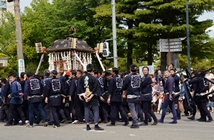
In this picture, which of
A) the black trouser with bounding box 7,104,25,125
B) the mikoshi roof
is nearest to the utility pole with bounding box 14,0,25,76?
the mikoshi roof

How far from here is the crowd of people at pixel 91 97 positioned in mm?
11883

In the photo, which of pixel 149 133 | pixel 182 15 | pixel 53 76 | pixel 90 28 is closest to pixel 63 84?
pixel 53 76

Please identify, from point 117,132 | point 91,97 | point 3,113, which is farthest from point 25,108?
point 117,132

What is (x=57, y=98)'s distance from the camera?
1258 centimetres

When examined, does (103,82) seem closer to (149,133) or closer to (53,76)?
(53,76)

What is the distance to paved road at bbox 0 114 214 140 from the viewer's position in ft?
34.1

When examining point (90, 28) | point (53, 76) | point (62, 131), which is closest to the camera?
point (62, 131)

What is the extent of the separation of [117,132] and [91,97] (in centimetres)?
127

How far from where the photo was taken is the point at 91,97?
11555 millimetres

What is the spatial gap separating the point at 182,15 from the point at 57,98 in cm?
1627

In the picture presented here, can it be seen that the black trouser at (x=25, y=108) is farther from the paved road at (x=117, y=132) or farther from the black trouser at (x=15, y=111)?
the paved road at (x=117, y=132)

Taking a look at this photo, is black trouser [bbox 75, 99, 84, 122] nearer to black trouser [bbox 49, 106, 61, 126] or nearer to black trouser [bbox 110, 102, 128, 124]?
black trouser [bbox 49, 106, 61, 126]

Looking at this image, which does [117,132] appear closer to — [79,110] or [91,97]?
[91,97]

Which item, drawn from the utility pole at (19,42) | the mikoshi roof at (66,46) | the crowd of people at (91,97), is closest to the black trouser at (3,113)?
the crowd of people at (91,97)
